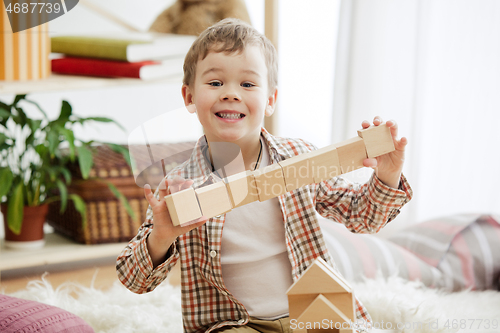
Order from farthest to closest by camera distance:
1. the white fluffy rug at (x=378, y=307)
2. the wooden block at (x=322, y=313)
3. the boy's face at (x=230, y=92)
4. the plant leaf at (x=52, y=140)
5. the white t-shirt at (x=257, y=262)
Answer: the plant leaf at (x=52, y=140), the white fluffy rug at (x=378, y=307), the white t-shirt at (x=257, y=262), the boy's face at (x=230, y=92), the wooden block at (x=322, y=313)

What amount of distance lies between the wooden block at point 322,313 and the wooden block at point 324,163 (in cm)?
13

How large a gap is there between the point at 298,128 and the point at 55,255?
2.87 feet

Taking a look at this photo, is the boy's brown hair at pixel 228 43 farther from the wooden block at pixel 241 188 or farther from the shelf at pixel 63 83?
the shelf at pixel 63 83

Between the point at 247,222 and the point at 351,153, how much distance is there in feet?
0.87

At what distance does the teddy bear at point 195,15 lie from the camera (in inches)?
61.4

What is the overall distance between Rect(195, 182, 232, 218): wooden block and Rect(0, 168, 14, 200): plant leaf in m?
0.91

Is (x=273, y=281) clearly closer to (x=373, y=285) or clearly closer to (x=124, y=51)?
(x=373, y=285)

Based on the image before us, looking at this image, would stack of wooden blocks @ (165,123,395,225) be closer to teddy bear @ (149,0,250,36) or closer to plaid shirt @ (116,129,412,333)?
plaid shirt @ (116,129,412,333)

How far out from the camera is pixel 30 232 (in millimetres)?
1422

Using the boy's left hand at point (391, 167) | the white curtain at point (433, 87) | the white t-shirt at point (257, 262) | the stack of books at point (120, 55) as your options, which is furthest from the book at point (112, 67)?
the boy's left hand at point (391, 167)

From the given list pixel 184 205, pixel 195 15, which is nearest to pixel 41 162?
pixel 195 15

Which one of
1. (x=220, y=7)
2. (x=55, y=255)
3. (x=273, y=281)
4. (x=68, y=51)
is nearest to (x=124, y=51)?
(x=68, y=51)

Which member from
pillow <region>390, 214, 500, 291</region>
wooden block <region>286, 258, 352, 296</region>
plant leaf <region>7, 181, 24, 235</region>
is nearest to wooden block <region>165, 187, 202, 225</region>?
wooden block <region>286, 258, 352, 296</region>

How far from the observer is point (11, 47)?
1241mm
